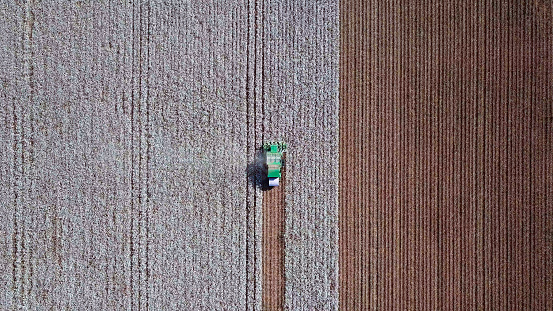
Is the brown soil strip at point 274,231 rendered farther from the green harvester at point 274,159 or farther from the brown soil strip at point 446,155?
the brown soil strip at point 446,155


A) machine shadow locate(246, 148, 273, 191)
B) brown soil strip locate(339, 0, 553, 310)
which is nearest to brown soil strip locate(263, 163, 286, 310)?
machine shadow locate(246, 148, 273, 191)

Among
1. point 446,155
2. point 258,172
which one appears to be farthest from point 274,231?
point 446,155

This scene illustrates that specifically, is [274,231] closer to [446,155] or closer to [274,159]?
[274,159]

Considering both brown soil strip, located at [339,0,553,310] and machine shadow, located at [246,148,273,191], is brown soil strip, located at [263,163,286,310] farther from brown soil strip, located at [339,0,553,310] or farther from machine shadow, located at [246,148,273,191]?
brown soil strip, located at [339,0,553,310]

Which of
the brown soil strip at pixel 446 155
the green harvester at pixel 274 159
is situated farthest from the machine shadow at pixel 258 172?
the brown soil strip at pixel 446 155

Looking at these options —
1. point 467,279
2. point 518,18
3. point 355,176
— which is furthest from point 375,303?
point 518,18

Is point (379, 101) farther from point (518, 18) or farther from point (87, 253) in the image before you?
point (87, 253)
